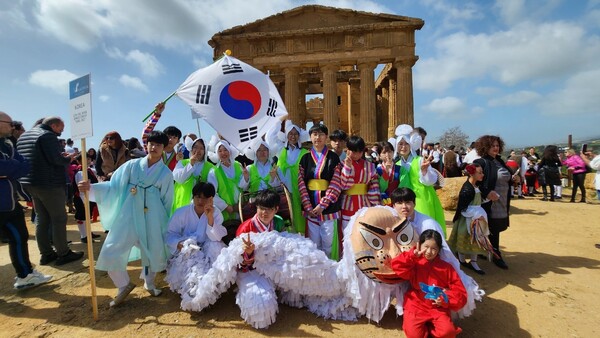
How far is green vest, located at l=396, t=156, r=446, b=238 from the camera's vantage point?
4066 mm

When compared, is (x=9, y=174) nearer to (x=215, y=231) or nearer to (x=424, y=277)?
(x=215, y=231)

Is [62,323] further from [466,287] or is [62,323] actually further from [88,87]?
[466,287]

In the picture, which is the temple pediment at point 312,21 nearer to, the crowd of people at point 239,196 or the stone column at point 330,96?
the stone column at point 330,96

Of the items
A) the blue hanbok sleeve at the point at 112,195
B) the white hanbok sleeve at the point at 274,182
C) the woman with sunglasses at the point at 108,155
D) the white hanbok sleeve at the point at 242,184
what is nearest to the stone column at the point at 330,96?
the woman with sunglasses at the point at 108,155

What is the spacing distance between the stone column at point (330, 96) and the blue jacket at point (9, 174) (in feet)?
64.8

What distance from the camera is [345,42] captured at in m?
22.4

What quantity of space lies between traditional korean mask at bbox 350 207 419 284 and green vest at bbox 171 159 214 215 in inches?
99.8

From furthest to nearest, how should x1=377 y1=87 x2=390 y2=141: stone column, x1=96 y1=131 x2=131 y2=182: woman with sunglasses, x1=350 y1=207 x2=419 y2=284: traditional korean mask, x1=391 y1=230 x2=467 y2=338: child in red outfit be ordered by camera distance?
x1=377 y1=87 x2=390 y2=141: stone column, x1=96 y1=131 x2=131 y2=182: woman with sunglasses, x1=350 y1=207 x2=419 y2=284: traditional korean mask, x1=391 y1=230 x2=467 y2=338: child in red outfit

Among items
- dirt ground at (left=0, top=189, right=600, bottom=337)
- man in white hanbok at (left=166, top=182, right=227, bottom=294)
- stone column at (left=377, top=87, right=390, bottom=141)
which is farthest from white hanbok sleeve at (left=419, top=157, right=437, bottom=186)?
stone column at (left=377, top=87, right=390, bottom=141)

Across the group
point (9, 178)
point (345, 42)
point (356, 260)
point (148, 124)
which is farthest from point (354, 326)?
point (345, 42)

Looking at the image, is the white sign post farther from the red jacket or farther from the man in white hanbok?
the red jacket

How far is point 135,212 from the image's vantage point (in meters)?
3.41

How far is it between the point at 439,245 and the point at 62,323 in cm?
403

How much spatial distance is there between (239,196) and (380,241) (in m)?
2.20
